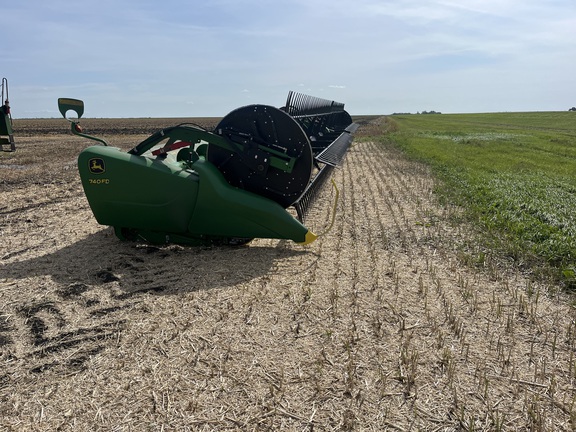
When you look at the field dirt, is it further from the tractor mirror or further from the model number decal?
the tractor mirror

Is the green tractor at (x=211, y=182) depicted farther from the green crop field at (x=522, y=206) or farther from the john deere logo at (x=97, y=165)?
the green crop field at (x=522, y=206)

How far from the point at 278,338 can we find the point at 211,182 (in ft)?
7.48

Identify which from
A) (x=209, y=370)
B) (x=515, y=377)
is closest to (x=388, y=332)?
(x=515, y=377)

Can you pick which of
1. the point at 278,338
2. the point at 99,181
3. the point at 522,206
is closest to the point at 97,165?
the point at 99,181

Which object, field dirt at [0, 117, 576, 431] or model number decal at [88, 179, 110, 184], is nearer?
field dirt at [0, 117, 576, 431]

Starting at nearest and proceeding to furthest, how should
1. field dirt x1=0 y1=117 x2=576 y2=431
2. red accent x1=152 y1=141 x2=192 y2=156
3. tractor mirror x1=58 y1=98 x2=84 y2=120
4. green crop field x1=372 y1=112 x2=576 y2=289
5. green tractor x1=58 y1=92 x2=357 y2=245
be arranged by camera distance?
1. field dirt x1=0 y1=117 x2=576 y2=431
2. green tractor x1=58 y1=92 x2=357 y2=245
3. green crop field x1=372 y1=112 x2=576 y2=289
4. tractor mirror x1=58 y1=98 x2=84 y2=120
5. red accent x1=152 y1=141 x2=192 y2=156

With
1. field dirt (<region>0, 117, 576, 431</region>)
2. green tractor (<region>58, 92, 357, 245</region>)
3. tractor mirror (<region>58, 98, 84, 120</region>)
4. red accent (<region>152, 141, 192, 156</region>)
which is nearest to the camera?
field dirt (<region>0, 117, 576, 431</region>)

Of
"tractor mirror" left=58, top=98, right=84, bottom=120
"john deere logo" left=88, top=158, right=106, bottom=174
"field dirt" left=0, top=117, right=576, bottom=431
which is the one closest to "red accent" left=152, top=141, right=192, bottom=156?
"john deere logo" left=88, top=158, right=106, bottom=174

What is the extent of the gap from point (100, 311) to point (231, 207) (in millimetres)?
1827

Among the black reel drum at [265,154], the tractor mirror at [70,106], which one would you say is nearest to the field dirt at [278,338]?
the black reel drum at [265,154]

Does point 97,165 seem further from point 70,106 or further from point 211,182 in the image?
point 211,182

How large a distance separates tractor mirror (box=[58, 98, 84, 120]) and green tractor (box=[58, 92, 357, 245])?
1cm

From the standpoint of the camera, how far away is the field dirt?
2.64m

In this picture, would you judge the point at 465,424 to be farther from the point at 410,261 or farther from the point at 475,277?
the point at 410,261
